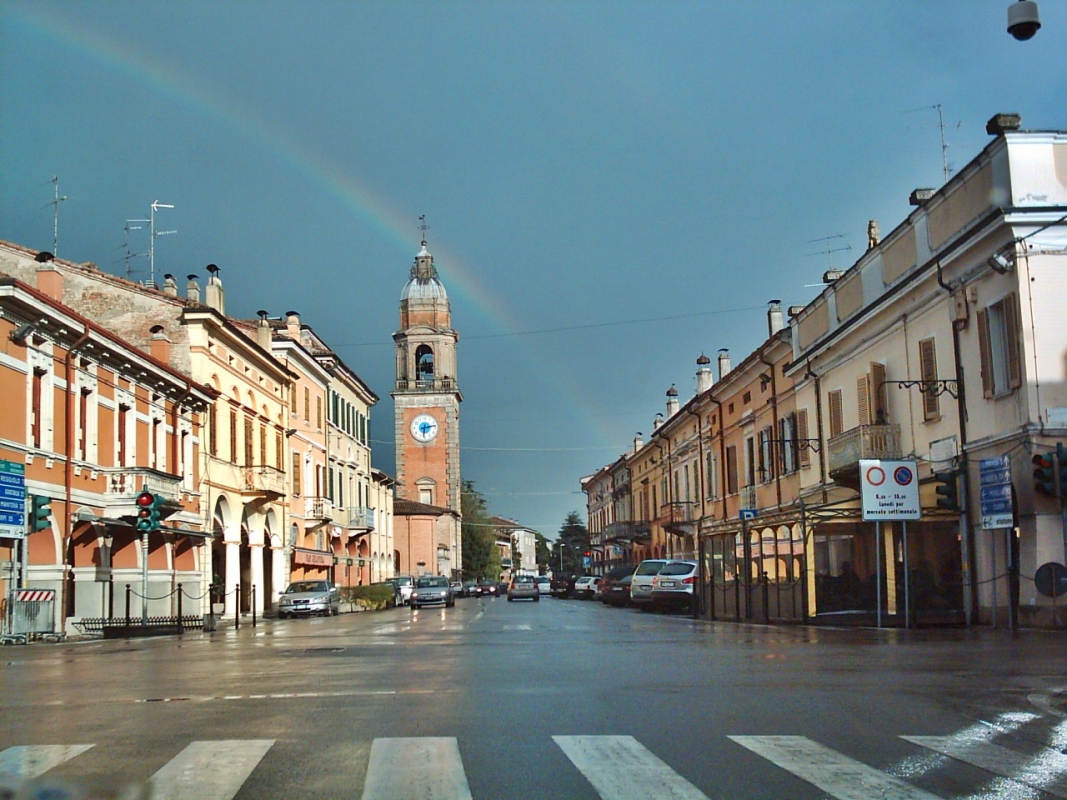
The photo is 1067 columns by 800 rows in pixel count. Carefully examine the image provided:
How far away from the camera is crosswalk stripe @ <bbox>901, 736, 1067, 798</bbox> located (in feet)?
23.5

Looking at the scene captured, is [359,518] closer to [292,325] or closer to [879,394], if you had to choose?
[292,325]

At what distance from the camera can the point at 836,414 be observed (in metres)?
33.5

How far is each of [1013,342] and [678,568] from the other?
70.7 feet

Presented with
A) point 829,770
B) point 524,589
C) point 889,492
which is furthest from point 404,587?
point 829,770

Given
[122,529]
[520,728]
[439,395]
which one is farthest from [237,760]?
[439,395]

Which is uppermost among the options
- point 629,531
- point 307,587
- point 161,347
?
point 161,347

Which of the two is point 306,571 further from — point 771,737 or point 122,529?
point 771,737

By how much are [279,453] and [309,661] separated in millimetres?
37067

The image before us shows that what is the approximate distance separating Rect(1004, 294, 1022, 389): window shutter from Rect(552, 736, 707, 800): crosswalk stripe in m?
15.7

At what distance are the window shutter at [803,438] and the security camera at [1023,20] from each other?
84.2ft

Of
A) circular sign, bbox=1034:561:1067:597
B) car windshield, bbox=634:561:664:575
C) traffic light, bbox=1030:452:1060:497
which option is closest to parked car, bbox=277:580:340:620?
car windshield, bbox=634:561:664:575

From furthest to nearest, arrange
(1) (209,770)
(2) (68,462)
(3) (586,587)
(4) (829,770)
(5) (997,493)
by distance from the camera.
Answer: (3) (586,587) → (2) (68,462) → (5) (997,493) → (1) (209,770) → (4) (829,770)

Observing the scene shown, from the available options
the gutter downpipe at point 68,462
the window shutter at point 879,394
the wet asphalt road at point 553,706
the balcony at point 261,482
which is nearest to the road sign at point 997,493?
the wet asphalt road at point 553,706

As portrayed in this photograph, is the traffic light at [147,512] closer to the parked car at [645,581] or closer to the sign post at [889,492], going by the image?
the sign post at [889,492]
